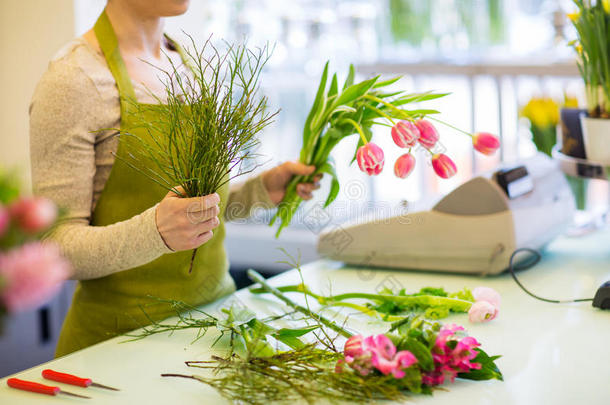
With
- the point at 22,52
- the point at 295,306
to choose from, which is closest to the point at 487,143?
the point at 295,306

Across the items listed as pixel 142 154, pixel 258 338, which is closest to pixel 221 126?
pixel 142 154

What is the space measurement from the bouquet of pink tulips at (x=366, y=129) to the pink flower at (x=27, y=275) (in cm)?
72

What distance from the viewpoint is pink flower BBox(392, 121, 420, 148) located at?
109cm

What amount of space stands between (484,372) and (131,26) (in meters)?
0.92

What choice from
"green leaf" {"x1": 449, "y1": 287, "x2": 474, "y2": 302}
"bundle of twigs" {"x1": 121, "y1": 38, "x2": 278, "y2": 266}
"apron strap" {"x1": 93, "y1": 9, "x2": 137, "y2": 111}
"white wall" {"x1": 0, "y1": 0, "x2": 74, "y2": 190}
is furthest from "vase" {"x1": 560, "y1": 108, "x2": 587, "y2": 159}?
"white wall" {"x1": 0, "y1": 0, "x2": 74, "y2": 190}

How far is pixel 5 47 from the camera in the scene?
2521 millimetres

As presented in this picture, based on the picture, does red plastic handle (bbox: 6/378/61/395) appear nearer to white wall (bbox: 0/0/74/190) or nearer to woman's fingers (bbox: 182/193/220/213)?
woman's fingers (bbox: 182/193/220/213)

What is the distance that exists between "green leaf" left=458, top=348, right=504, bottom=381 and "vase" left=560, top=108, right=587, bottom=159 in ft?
2.94

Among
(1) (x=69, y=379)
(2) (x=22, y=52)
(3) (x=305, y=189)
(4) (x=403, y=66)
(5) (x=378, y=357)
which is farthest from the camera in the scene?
(4) (x=403, y=66)

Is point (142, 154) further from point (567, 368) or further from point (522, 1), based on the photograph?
point (522, 1)

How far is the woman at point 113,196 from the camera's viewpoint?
3.68 ft

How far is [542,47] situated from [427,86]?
2.01 ft

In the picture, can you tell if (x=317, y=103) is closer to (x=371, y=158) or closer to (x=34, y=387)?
(x=371, y=158)

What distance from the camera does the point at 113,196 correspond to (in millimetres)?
1259
